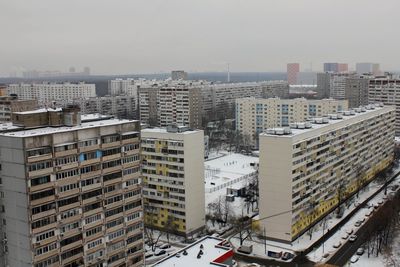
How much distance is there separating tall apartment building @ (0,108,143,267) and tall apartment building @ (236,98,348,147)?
4330 cm

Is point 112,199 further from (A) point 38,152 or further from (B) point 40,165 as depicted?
(A) point 38,152

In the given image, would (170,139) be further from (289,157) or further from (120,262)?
(120,262)

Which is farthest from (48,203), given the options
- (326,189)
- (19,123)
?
(326,189)

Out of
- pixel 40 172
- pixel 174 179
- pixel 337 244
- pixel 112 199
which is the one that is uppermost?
pixel 40 172

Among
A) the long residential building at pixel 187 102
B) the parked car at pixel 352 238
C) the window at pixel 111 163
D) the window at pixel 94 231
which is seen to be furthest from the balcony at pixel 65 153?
the long residential building at pixel 187 102

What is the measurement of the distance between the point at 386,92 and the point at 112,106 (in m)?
48.3

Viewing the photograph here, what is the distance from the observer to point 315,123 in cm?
3603

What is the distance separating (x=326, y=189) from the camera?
34594 mm

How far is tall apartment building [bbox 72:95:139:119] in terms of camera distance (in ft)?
275

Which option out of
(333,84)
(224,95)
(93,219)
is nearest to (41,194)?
(93,219)

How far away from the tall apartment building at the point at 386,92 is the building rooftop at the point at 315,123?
21.1 meters

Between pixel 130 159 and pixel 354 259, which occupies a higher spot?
pixel 130 159

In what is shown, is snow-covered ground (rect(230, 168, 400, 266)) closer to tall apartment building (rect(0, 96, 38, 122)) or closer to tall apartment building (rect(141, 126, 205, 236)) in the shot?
tall apartment building (rect(141, 126, 205, 236))

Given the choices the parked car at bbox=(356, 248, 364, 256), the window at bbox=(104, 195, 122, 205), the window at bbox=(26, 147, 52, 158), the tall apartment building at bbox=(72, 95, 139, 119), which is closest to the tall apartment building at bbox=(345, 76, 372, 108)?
the tall apartment building at bbox=(72, 95, 139, 119)
